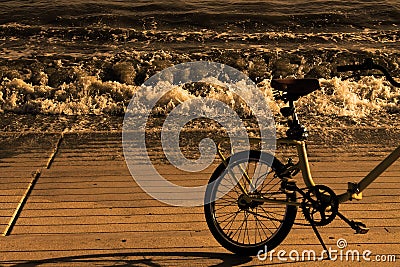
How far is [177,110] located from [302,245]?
171 inches

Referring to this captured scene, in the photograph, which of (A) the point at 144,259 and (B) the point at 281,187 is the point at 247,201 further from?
(A) the point at 144,259

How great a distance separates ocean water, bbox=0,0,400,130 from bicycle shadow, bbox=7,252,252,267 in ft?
12.9

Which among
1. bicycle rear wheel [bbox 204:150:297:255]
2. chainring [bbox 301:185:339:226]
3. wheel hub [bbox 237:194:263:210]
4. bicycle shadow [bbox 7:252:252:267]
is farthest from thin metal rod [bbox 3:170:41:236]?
chainring [bbox 301:185:339:226]

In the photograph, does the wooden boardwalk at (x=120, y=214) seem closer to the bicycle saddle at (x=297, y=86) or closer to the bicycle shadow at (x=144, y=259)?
the bicycle shadow at (x=144, y=259)

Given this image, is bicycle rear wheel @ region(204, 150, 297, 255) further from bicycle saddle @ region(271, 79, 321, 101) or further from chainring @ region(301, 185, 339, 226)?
bicycle saddle @ region(271, 79, 321, 101)

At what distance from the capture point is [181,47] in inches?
607

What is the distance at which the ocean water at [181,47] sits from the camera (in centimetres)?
899

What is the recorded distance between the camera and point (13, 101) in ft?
28.7

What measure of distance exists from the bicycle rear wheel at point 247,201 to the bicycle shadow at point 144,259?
80 millimetres

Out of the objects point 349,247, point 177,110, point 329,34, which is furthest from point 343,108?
point 329,34

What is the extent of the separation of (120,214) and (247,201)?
119 centimetres

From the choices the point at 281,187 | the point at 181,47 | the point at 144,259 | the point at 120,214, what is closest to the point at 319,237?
the point at 281,187

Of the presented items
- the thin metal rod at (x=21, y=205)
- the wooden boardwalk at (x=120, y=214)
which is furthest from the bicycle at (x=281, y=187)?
the thin metal rod at (x=21, y=205)

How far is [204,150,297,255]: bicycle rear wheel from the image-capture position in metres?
4.12
